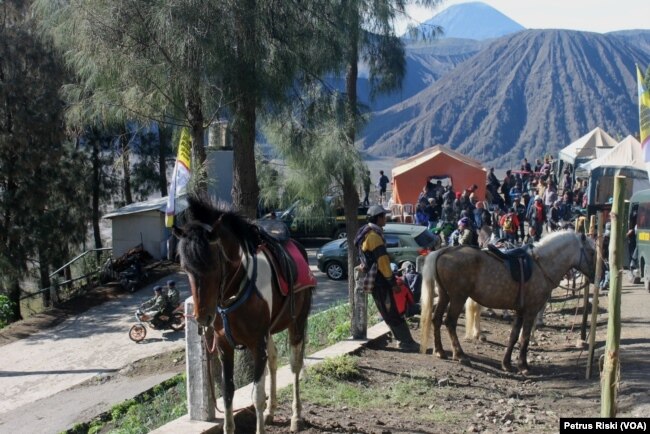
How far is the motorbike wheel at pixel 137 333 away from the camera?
704 inches

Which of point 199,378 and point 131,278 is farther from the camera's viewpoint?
point 131,278

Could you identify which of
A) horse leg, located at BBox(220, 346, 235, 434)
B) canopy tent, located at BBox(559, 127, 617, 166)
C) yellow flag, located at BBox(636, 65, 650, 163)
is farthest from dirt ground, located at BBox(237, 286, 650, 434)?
canopy tent, located at BBox(559, 127, 617, 166)

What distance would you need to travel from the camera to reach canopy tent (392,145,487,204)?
94.9 feet

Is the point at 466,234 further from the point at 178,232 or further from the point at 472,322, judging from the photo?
the point at 178,232

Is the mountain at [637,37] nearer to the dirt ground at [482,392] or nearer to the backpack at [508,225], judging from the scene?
the backpack at [508,225]

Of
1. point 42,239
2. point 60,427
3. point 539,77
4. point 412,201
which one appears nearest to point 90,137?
point 42,239

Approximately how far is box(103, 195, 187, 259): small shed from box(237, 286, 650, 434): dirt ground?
57.0 feet

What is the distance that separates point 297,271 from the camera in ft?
22.1

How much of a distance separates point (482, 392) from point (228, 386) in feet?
11.1

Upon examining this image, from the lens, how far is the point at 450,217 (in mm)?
23828

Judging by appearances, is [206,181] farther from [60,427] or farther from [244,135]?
[60,427]

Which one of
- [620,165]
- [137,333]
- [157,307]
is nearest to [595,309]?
[157,307]

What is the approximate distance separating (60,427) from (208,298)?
8.40m

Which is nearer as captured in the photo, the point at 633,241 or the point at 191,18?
the point at 191,18
